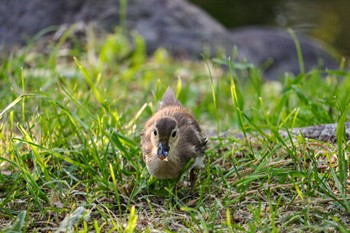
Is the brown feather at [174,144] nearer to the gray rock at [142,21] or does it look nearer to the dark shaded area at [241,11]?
the gray rock at [142,21]

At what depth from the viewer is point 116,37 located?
27.2ft

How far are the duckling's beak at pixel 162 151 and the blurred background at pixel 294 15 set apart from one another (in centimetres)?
908

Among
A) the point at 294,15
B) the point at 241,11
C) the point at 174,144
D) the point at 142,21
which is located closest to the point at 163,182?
the point at 174,144

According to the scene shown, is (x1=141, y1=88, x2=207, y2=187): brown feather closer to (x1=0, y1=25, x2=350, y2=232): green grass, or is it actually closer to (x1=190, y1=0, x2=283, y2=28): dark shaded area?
(x1=0, y1=25, x2=350, y2=232): green grass

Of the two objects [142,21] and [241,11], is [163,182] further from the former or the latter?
[241,11]

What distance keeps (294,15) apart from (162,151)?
994 centimetres

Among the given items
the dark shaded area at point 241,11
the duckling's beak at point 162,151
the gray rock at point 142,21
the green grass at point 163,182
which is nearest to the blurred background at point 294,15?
the dark shaded area at point 241,11

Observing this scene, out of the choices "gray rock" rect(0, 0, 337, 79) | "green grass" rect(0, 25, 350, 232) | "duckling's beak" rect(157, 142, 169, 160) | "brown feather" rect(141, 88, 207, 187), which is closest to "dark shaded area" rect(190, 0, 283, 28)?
"gray rock" rect(0, 0, 337, 79)

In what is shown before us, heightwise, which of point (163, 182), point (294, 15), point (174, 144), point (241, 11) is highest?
point (174, 144)

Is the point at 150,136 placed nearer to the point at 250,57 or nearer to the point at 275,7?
the point at 250,57

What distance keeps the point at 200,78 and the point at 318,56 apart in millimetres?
4015

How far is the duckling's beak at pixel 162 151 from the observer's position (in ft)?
13.3

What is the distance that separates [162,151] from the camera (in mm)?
4070

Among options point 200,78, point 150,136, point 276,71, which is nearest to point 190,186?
point 150,136
